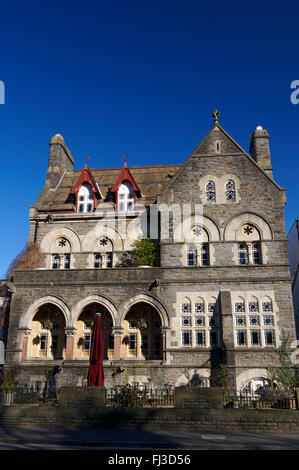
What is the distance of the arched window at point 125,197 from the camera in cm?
3133

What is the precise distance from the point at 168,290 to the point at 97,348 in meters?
7.42

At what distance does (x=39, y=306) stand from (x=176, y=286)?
8470 mm

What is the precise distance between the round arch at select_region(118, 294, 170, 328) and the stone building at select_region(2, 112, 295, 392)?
8cm

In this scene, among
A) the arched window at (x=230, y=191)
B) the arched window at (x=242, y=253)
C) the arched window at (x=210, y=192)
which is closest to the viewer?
the arched window at (x=242, y=253)

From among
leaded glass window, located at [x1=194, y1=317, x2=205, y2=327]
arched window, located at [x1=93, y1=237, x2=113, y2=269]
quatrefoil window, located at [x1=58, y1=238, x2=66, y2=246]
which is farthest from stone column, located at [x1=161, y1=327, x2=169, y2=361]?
quatrefoil window, located at [x1=58, y1=238, x2=66, y2=246]

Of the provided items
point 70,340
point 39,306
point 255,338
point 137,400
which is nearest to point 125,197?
point 39,306

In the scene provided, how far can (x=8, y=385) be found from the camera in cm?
2150

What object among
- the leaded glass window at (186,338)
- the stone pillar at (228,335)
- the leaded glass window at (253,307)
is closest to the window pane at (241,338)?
the stone pillar at (228,335)

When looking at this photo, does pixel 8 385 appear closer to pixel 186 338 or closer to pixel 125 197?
pixel 186 338

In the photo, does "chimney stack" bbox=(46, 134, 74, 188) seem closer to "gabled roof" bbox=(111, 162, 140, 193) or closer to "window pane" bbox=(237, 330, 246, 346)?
"gabled roof" bbox=(111, 162, 140, 193)

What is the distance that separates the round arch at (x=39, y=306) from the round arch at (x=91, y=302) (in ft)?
1.18

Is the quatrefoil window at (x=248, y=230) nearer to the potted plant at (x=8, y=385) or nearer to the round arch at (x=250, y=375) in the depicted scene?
the round arch at (x=250, y=375)

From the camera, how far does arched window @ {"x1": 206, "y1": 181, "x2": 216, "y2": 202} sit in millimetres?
27672
